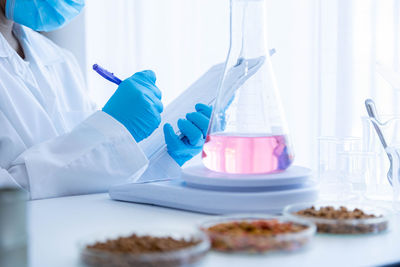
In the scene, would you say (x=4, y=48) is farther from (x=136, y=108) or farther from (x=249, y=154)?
(x=249, y=154)

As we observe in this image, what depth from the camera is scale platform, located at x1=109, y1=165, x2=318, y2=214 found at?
0.92 meters

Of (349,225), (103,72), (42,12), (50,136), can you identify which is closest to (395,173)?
(349,225)

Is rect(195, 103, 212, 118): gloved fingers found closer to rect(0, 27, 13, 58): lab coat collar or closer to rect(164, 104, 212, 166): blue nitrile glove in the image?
rect(164, 104, 212, 166): blue nitrile glove

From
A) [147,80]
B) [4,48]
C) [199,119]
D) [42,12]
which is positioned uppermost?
[42,12]

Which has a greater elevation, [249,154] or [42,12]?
[42,12]

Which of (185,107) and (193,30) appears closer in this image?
(185,107)

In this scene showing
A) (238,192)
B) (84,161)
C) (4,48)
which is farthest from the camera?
(4,48)

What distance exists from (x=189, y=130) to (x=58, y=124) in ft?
1.79

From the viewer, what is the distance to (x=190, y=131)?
1433mm

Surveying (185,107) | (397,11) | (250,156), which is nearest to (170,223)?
(250,156)

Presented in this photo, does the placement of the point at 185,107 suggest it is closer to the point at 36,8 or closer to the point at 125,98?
the point at 125,98

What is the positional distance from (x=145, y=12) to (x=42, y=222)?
2.02 meters

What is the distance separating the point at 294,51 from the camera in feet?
7.94

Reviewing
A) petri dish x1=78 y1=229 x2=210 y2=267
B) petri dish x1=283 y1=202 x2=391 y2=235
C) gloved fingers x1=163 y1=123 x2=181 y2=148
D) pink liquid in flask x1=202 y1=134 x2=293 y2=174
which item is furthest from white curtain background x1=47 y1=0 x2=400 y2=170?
petri dish x1=78 y1=229 x2=210 y2=267
